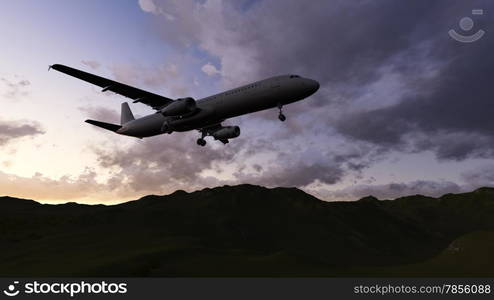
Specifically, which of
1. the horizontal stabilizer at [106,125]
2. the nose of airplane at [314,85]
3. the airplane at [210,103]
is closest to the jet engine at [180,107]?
the airplane at [210,103]

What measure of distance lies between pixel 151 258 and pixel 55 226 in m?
96.6

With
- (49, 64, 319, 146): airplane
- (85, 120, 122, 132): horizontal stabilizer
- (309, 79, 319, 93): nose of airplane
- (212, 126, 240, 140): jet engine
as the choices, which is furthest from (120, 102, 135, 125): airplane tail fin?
(309, 79, 319, 93): nose of airplane

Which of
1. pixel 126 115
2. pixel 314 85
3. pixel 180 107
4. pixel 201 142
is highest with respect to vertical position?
pixel 126 115

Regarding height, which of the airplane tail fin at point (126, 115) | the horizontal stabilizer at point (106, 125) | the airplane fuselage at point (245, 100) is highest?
the airplane tail fin at point (126, 115)

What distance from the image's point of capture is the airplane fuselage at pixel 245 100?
45.9 metres

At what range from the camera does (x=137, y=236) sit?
13088 centimetres

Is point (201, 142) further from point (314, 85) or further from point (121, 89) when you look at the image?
point (314, 85)

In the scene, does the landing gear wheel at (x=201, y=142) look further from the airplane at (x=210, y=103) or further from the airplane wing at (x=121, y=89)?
the airplane wing at (x=121, y=89)

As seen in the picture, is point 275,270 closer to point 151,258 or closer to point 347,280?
point 347,280

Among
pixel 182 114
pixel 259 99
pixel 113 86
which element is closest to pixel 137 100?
pixel 113 86

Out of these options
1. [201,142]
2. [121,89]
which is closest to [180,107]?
[121,89]

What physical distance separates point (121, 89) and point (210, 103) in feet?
35.2

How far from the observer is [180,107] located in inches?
1993

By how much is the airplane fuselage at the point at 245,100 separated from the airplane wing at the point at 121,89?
2.29 m
